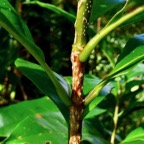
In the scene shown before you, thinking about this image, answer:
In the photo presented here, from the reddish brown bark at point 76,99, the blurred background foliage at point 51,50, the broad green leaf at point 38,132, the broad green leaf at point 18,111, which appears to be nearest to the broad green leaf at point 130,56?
the reddish brown bark at point 76,99

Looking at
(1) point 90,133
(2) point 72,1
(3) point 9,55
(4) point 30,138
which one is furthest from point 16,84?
(4) point 30,138

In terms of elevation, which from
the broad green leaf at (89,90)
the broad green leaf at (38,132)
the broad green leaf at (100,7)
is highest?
Result: the broad green leaf at (100,7)

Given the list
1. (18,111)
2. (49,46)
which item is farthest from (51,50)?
(18,111)

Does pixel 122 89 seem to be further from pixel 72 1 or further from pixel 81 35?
pixel 72 1

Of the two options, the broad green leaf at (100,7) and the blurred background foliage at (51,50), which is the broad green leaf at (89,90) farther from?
the blurred background foliage at (51,50)

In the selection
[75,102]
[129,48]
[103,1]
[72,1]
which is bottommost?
[75,102]

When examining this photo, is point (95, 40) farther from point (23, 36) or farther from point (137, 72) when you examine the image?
point (137, 72)

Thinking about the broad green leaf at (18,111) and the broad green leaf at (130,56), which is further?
the broad green leaf at (18,111)
